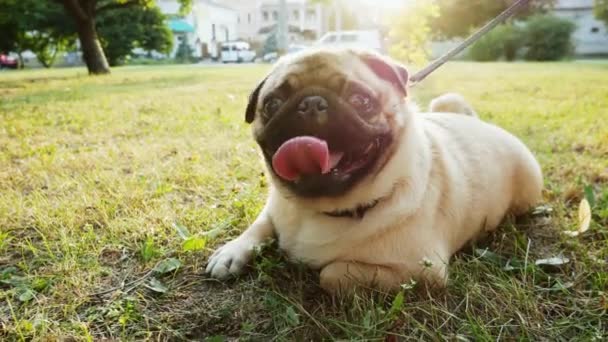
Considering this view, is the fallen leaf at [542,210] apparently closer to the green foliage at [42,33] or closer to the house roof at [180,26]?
the green foliage at [42,33]

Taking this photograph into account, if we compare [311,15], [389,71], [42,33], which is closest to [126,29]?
[42,33]

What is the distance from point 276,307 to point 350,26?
38.8m

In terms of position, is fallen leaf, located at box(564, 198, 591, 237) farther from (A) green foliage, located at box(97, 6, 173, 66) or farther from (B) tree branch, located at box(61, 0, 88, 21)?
(A) green foliage, located at box(97, 6, 173, 66)

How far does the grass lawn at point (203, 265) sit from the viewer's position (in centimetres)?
176

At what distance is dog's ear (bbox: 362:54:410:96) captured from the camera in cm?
205

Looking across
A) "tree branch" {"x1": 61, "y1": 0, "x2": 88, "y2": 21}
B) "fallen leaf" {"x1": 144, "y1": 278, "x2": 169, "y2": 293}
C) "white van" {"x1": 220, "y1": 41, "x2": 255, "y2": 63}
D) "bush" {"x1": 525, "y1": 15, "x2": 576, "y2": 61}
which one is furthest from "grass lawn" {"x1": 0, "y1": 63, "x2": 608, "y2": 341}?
"white van" {"x1": 220, "y1": 41, "x2": 255, "y2": 63}

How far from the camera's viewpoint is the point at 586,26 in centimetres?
3581

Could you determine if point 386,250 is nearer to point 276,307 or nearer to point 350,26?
point 276,307

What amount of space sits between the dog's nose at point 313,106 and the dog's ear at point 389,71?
0.37 meters

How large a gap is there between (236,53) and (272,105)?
106 ft

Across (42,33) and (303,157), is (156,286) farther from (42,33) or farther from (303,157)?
(42,33)

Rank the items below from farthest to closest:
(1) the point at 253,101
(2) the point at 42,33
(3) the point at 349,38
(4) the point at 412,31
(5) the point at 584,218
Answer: (2) the point at 42,33
(3) the point at 349,38
(4) the point at 412,31
(5) the point at 584,218
(1) the point at 253,101

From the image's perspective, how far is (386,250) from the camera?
1.96 meters

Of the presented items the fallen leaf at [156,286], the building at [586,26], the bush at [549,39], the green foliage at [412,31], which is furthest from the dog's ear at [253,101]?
the building at [586,26]
